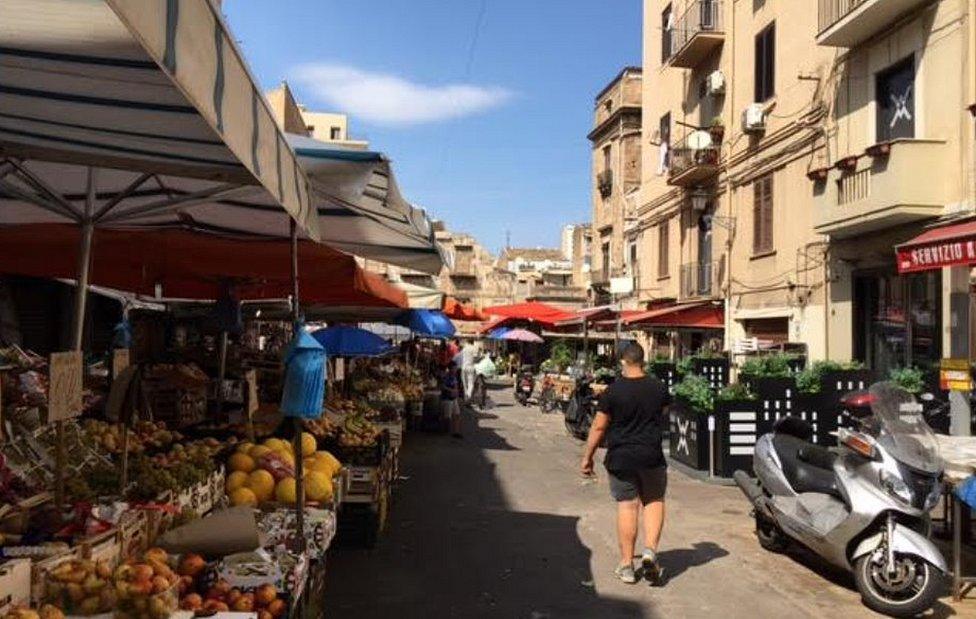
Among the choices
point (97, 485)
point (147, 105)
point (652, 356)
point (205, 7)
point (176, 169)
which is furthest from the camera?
point (652, 356)

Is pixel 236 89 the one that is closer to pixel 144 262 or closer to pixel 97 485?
pixel 97 485

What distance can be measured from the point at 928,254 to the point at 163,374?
833 cm

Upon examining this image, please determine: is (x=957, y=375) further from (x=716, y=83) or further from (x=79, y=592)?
(x=716, y=83)

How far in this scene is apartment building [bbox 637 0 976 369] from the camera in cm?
1277

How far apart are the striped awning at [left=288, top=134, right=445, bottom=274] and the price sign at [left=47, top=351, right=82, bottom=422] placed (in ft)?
4.62

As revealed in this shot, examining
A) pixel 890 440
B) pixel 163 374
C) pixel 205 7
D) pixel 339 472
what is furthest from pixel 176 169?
pixel 890 440

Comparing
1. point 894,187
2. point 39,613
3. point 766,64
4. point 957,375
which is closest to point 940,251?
point 957,375

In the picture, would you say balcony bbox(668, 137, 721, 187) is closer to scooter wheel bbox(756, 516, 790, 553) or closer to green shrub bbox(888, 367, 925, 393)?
green shrub bbox(888, 367, 925, 393)

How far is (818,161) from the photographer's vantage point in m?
16.4

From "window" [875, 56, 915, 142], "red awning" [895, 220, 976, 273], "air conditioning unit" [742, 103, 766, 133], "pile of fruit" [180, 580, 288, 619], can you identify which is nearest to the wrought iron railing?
"air conditioning unit" [742, 103, 766, 133]

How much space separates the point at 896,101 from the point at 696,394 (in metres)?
6.80

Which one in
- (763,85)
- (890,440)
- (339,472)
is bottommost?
(339,472)

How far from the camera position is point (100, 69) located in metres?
2.67

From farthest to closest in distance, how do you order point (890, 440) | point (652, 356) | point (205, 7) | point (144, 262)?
point (652, 356), point (144, 262), point (890, 440), point (205, 7)
